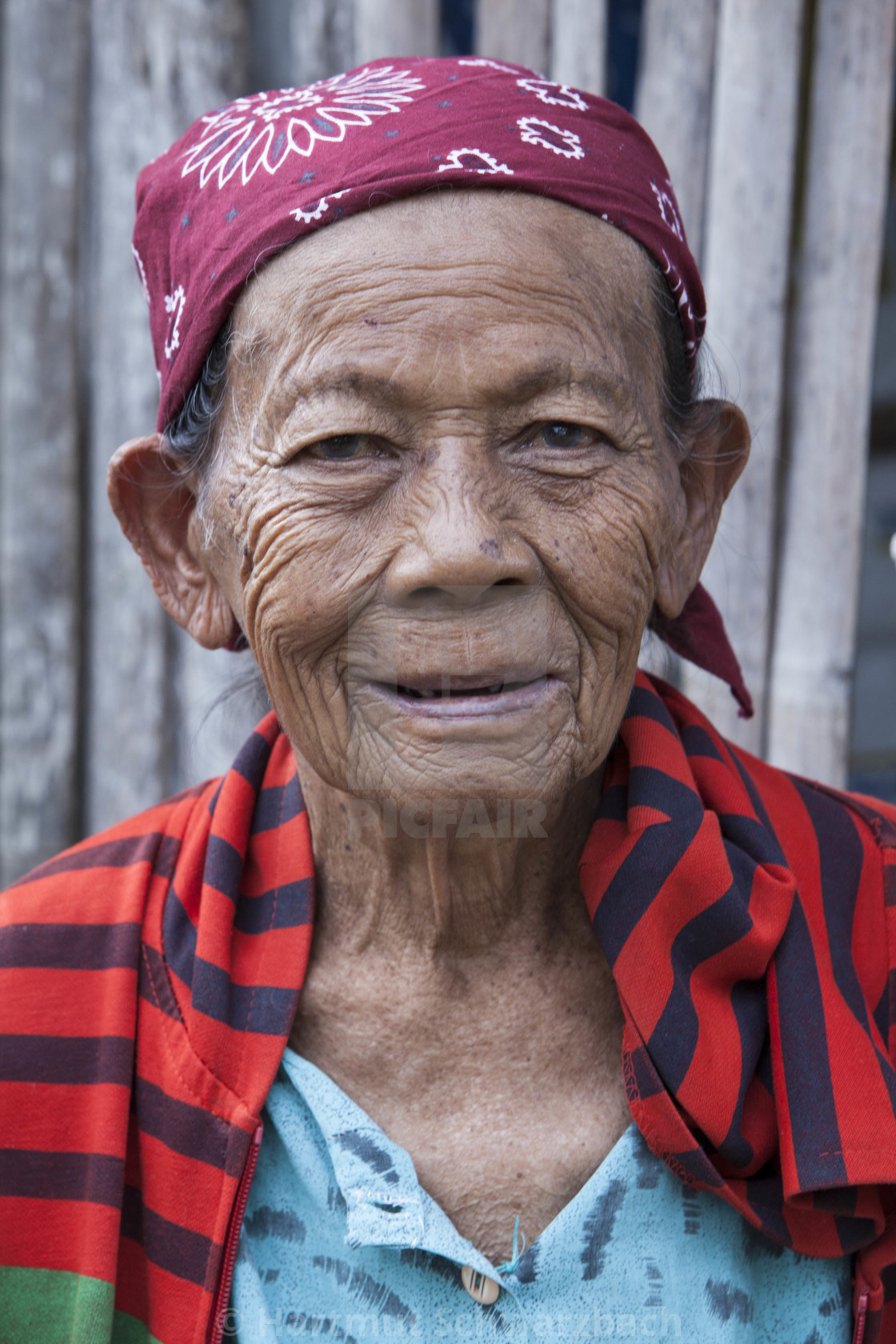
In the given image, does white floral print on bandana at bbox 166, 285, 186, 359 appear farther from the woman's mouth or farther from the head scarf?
the woman's mouth

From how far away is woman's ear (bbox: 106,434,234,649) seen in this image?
1.57 meters

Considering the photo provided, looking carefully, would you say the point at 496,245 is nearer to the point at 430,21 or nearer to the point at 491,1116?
the point at 491,1116

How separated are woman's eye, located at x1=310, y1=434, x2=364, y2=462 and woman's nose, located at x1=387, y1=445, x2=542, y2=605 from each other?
96mm

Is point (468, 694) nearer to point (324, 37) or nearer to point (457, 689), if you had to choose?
point (457, 689)

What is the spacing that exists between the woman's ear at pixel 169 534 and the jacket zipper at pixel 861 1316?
1266mm

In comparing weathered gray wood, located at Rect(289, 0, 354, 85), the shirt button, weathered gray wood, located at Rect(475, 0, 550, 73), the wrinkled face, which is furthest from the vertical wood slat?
the shirt button

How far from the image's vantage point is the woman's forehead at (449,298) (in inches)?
49.8

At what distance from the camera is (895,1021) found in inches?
58.0

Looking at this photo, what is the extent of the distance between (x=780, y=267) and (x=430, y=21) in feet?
3.12

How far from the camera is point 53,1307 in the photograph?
1.40m

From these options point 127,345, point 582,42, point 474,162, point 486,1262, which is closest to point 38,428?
point 127,345

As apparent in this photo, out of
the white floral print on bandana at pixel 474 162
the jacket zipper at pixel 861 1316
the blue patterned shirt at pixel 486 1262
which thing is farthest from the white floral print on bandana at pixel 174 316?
the jacket zipper at pixel 861 1316

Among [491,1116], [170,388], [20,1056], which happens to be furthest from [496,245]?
[20,1056]

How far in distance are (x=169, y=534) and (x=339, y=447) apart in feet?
1.34
